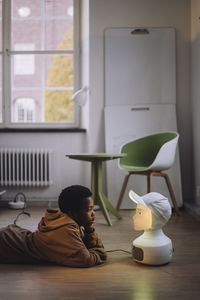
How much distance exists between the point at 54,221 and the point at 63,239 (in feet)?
0.45

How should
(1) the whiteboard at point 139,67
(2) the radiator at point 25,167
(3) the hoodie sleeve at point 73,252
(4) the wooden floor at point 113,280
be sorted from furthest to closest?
(2) the radiator at point 25,167 → (1) the whiteboard at point 139,67 → (3) the hoodie sleeve at point 73,252 → (4) the wooden floor at point 113,280

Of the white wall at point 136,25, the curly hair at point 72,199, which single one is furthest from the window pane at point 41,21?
the curly hair at point 72,199

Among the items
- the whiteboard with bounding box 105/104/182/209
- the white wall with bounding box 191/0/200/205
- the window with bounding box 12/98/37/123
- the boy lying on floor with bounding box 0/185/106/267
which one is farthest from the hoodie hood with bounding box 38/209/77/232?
the window with bounding box 12/98/37/123

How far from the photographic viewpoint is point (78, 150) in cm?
459

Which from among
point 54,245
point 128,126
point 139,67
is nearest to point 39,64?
point 139,67

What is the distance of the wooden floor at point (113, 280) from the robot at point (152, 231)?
2.0 inches

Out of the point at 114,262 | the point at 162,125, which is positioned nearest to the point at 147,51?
the point at 162,125

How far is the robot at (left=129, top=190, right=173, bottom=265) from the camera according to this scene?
209 centimetres

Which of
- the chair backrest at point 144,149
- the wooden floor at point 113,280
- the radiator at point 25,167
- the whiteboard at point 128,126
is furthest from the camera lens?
the radiator at point 25,167

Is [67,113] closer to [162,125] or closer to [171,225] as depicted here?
[162,125]

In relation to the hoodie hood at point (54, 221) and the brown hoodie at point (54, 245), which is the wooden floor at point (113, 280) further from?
the hoodie hood at point (54, 221)

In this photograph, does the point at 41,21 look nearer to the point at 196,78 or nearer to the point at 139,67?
the point at 139,67

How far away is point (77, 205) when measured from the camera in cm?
212

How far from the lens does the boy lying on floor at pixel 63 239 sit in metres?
2.05
